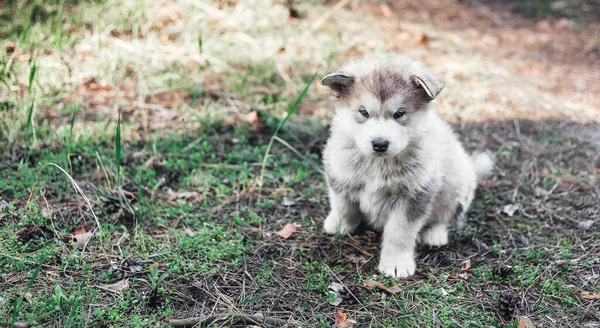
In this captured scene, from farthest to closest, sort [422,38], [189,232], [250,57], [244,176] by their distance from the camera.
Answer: [422,38], [250,57], [244,176], [189,232]

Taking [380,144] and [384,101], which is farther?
[384,101]

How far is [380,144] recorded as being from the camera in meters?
3.22

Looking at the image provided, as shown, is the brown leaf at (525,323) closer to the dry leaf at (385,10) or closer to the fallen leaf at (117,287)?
Result: the fallen leaf at (117,287)

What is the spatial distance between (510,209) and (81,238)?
3.30 metres

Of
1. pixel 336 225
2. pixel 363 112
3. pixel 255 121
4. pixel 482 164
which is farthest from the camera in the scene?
pixel 255 121

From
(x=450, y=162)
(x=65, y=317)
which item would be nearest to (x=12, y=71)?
(x=65, y=317)

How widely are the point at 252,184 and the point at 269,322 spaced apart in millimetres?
1618

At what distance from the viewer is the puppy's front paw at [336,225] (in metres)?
3.93

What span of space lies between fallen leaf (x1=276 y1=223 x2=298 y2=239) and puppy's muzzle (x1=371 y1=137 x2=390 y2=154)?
41.6 inches

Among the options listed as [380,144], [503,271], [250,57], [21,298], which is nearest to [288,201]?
[380,144]

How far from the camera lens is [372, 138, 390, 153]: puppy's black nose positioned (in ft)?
10.5

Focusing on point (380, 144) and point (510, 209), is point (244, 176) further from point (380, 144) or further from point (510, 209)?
point (510, 209)

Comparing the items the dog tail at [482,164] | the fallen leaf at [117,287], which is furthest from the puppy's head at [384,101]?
the fallen leaf at [117,287]

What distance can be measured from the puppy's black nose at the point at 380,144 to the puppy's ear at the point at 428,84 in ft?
1.35
